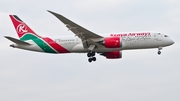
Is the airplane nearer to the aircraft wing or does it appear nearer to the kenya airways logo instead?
the aircraft wing

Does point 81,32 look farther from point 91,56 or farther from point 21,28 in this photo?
point 21,28

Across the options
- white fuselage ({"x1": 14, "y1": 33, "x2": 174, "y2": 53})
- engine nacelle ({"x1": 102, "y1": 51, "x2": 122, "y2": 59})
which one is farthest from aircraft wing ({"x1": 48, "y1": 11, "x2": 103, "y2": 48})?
engine nacelle ({"x1": 102, "y1": 51, "x2": 122, "y2": 59})

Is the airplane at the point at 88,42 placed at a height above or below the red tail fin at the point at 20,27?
below

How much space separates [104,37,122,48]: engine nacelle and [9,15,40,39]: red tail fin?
34.5 feet

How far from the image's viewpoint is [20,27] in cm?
7725

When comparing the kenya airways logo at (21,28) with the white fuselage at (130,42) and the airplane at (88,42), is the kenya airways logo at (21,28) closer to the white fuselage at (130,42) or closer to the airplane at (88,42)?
the airplane at (88,42)

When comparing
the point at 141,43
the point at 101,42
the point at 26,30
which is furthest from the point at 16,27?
the point at 141,43

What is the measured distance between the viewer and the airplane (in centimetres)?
7038

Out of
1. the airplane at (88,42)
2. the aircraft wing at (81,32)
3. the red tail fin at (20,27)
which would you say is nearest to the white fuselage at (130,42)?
the airplane at (88,42)

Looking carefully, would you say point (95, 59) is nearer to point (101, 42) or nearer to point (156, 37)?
point (101, 42)

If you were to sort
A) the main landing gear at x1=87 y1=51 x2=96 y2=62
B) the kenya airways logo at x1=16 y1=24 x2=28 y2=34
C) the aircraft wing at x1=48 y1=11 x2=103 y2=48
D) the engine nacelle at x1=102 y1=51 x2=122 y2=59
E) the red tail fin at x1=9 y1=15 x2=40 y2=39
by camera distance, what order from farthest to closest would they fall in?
the engine nacelle at x1=102 y1=51 x2=122 y2=59, the kenya airways logo at x1=16 y1=24 x2=28 y2=34, the red tail fin at x1=9 y1=15 x2=40 y2=39, the main landing gear at x1=87 y1=51 x2=96 y2=62, the aircraft wing at x1=48 y1=11 x2=103 y2=48

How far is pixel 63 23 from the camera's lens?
226ft

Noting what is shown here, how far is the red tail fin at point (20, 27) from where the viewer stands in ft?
250

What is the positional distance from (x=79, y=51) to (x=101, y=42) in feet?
10.8
